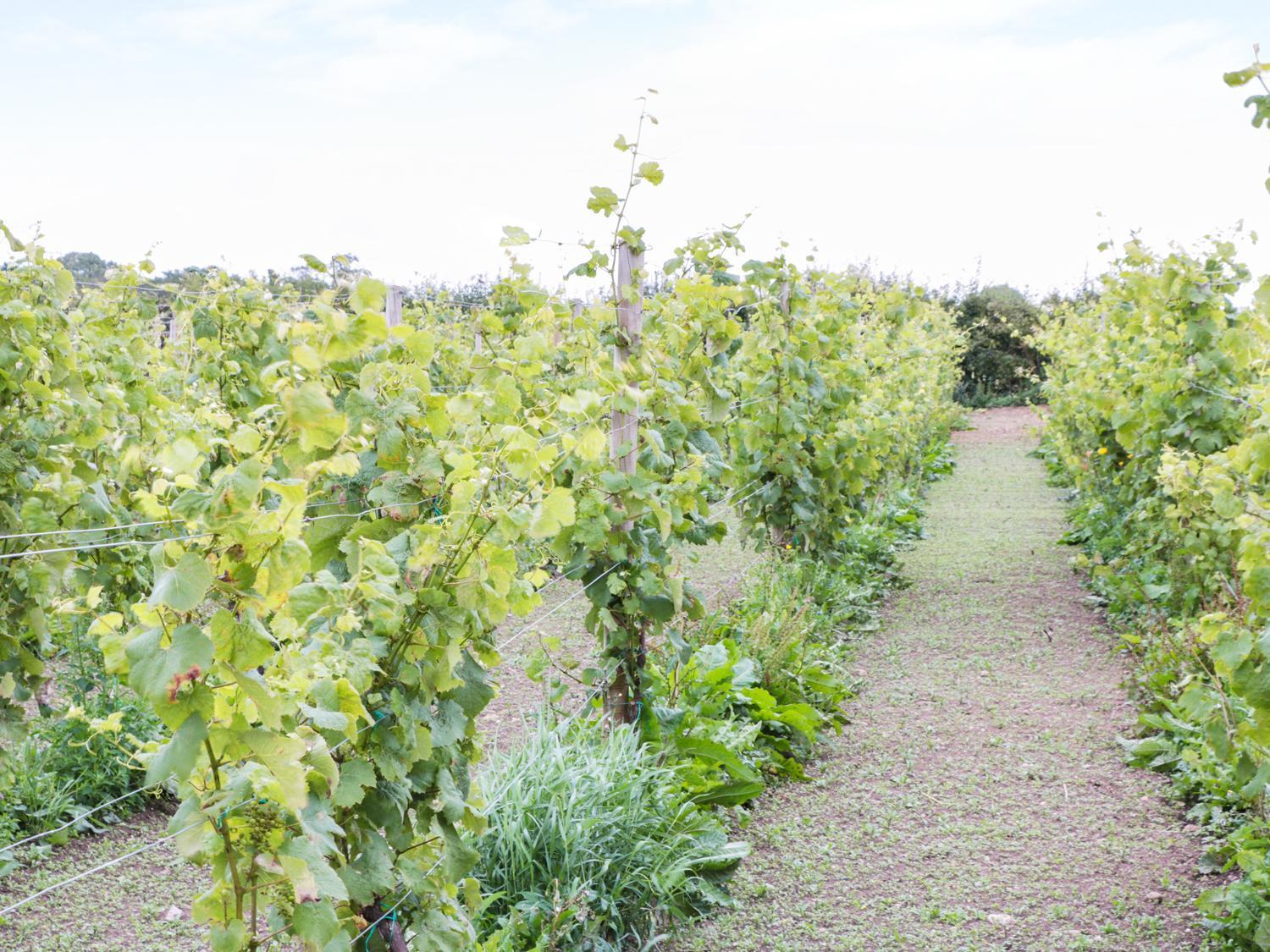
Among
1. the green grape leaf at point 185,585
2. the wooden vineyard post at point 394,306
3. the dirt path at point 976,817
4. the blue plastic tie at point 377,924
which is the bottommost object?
the dirt path at point 976,817

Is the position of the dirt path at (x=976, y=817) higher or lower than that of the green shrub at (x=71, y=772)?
lower

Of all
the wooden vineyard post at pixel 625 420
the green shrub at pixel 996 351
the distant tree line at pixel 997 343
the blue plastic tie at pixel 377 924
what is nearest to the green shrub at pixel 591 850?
the wooden vineyard post at pixel 625 420

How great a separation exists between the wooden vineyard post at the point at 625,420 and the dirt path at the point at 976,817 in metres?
0.72

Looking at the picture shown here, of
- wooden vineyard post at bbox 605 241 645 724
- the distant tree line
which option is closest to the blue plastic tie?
wooden vineyard post at bbox 605 241 645 724

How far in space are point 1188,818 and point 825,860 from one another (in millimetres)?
1468

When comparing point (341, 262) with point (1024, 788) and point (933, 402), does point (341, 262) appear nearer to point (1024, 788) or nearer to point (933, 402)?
point (1024, 788)

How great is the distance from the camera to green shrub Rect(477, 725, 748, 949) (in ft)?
9.24

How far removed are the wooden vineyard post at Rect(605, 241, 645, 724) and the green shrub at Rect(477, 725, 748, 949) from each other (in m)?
0.35

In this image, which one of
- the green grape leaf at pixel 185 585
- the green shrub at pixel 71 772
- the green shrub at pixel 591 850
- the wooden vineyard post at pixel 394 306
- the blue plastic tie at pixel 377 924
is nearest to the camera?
the green grape leaf at pixel 185 585

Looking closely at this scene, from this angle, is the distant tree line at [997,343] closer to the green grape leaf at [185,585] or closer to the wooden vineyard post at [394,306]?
the wooden vineyard post at [394,306]

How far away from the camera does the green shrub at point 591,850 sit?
282cm

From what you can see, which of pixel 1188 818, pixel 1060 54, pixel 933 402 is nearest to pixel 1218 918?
pixel 1188 818

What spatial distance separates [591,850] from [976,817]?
186 centimetres

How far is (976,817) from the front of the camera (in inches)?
160
